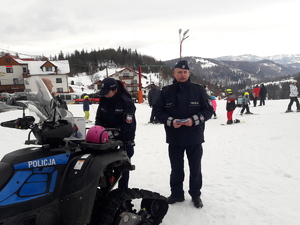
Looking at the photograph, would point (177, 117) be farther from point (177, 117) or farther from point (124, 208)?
point (124, 208)

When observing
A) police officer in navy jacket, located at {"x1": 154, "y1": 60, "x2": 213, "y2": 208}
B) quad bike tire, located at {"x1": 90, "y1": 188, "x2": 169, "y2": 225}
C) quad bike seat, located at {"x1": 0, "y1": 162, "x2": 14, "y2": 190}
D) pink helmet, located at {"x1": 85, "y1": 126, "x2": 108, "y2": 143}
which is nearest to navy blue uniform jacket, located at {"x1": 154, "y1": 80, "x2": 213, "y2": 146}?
police officer in navy jacket, located at {"x1": 154, "y1": 60, "x2": 213, "y2": 208}

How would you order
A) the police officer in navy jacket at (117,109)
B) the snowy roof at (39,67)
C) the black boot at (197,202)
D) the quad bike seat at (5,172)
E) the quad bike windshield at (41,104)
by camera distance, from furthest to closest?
the snowy roof at (39,67), the black boot at (197,202), the police officer in navy jacket at (117,109), the quad bike windshield at (41,104), the quad bike seat at (5,172)

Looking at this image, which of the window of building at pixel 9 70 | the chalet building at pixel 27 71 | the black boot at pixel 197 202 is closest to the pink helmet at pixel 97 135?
the black boot at pixel 197 202

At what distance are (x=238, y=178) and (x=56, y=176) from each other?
342cm

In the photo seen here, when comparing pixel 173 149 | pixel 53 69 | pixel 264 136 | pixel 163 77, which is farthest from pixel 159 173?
pixel 163 77

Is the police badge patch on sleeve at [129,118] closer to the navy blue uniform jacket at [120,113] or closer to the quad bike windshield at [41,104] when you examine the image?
the navy blue uniform jacket at [120,113]

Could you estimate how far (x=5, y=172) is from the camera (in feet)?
6.49

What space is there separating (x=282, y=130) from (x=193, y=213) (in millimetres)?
6718

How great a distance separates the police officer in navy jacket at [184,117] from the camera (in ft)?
10.8

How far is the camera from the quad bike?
6.44 feet

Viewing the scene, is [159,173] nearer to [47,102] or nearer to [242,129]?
[47,102]

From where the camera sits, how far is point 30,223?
6.43ft

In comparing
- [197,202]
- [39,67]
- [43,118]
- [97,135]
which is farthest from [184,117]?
[39,67]

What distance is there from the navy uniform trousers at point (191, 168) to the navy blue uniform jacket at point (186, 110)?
0.45 feet
